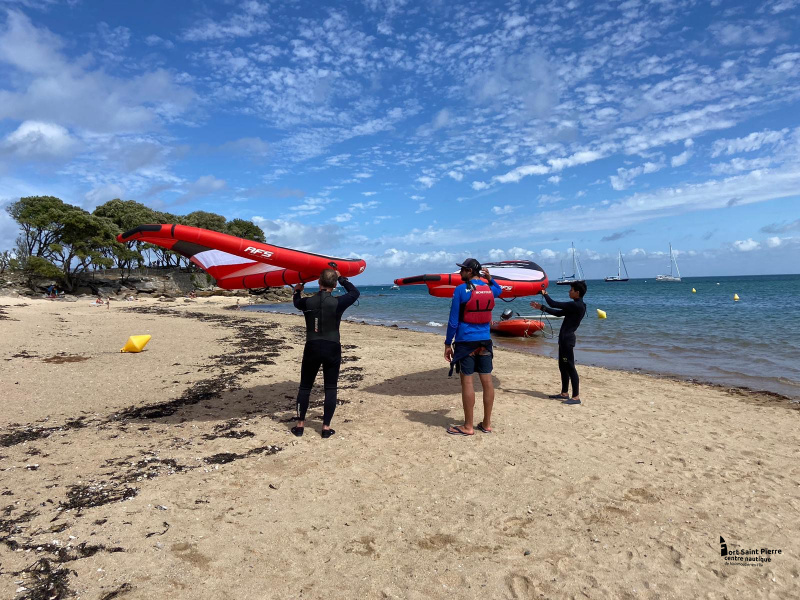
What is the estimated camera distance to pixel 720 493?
4.43 metres

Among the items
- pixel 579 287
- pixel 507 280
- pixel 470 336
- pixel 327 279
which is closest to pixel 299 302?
pixel 327 279

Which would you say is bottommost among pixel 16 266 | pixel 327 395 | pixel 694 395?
pixel 694 395

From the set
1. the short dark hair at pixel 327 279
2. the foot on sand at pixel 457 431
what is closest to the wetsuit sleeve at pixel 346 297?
the short dark hair at pixel 327 279

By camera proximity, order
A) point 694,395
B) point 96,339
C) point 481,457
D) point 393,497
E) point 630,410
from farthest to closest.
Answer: point 96,339, point 694,395, point 630,410, point 481,457, point 393,497

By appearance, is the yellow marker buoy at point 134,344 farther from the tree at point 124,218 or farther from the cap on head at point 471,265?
the tree at point 124,218

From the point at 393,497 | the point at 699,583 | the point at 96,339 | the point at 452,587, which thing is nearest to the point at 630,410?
the point at 699,583

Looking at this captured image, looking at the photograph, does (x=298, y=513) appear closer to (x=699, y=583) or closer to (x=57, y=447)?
(x=699, y=583)

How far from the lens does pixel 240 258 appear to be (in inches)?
288

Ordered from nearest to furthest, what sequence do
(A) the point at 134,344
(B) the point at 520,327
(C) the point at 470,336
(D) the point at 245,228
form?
(C) the point at 470,336
(A) the point at 134,344
(B) the point at 520,327
(D) the point at 245,228

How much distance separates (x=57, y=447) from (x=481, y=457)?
5.50 meters

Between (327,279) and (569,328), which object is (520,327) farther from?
(327,279)

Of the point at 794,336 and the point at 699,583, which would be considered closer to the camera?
the point at 699,583

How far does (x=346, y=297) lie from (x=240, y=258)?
2575 millimetres

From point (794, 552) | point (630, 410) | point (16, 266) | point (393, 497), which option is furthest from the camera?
point (16, 266)
